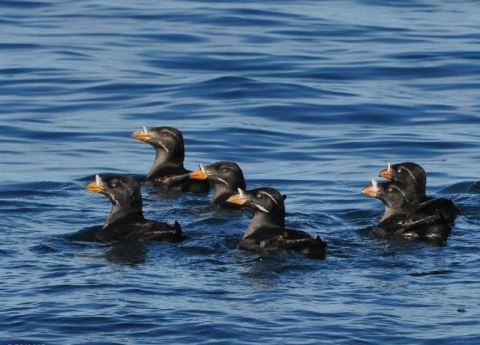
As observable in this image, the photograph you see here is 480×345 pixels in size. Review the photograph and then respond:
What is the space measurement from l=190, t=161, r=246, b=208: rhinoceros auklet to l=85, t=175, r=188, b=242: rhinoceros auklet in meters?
1.66

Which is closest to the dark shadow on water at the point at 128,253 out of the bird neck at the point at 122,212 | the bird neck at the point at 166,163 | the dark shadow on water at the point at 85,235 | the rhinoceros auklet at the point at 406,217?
the dark shadow on water at the point at 85,235

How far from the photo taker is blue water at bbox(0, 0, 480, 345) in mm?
11766

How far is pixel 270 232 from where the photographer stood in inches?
561

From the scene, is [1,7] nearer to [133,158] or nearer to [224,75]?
[224,75]

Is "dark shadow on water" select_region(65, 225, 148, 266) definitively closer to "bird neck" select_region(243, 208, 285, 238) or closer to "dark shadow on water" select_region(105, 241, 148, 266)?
"dark shadow on water" select_region(105, 241, 148, 266)

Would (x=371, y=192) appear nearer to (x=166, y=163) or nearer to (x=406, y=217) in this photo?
(x=406, y=217)

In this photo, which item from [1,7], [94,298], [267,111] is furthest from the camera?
[1,7]

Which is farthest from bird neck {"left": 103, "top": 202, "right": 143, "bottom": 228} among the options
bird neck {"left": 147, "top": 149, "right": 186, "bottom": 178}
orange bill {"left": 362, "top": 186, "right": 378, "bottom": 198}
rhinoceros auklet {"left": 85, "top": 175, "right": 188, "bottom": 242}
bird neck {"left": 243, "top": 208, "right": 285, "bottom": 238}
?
bird neck {"left": 147, "top": 149, "right": 186, "bottom": 178}

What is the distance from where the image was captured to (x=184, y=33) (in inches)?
1212

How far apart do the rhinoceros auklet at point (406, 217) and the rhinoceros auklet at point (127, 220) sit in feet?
7.04

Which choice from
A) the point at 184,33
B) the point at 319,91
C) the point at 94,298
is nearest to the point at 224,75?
the point at 319,91

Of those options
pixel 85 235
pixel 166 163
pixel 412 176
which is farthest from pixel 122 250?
pixel 166 163

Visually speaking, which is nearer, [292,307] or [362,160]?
[292,307]

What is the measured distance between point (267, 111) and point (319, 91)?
5.83 ft
